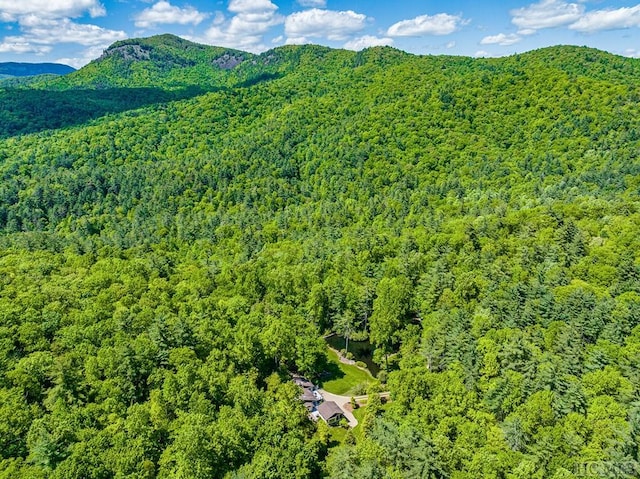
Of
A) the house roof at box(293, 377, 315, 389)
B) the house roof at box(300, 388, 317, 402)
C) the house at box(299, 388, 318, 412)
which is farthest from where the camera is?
the house roof at box(293, 377, 315, 389)

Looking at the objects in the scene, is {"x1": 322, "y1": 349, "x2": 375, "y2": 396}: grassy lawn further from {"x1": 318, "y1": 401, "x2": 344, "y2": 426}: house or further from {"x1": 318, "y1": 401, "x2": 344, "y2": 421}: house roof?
{"x1": 318, "y1": 401, "x2": 344, "y2": 426}: house

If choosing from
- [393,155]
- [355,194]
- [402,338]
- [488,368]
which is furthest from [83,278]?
[393,155]

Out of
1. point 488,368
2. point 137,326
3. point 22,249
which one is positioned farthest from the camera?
point 22,249

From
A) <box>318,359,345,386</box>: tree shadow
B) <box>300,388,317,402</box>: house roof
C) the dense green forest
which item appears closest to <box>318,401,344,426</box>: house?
<box>300,388,317,402</box>: house roof

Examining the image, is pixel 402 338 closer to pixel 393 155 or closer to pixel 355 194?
pixel 355 194

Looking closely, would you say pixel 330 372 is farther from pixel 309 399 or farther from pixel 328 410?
pixel 328 410

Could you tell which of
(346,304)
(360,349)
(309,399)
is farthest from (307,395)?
(346,304)

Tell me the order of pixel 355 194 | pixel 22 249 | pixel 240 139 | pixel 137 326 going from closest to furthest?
1. pixel 137 326
2. pixel 22 249
3. pixel 355 194
4. pixel 240 139
